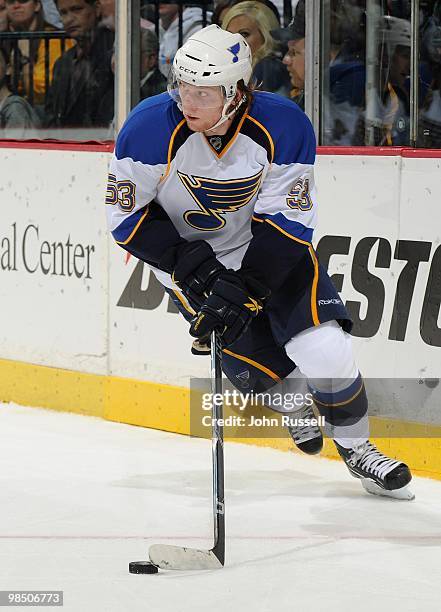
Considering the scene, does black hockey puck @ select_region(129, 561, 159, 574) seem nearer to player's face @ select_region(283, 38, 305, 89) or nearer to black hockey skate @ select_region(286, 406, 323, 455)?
black hockey skate @ select_region(286, 406, 323, 455)

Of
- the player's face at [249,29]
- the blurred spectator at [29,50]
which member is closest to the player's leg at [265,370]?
the player's face at [249,29]

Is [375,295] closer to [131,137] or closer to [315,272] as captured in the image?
[315,272]

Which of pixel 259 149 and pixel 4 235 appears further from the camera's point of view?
pixel 4 235

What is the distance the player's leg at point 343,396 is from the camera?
3559 mm

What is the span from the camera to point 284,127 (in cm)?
336

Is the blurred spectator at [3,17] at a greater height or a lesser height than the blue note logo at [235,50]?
greater

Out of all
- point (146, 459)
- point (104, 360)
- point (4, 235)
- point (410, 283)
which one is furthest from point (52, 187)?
point (410, 283)

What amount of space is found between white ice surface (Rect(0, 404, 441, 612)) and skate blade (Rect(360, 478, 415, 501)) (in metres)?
0.03

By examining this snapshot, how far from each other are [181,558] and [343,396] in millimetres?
849

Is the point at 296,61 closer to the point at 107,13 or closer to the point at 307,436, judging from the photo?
the point at 107,13

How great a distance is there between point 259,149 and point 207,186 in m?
0.16

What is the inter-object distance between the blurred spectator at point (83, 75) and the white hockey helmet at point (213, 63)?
2.01 metres

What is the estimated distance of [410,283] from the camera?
3967 mm

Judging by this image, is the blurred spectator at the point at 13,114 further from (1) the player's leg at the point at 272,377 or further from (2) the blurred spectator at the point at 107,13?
(1) the player's leg at the point at 272,377
